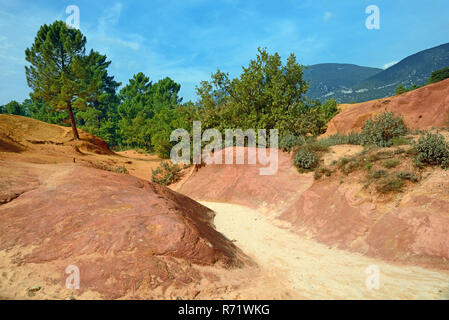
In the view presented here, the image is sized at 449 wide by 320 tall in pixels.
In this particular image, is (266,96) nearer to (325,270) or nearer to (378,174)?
(378,174)

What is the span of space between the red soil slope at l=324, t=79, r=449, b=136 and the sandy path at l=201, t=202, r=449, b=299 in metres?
7.36

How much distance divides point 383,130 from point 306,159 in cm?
310

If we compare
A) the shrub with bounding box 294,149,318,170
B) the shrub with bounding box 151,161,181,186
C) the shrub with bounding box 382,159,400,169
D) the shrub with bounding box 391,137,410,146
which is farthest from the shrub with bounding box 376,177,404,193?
the shrub with bounding box 151,161,181,186

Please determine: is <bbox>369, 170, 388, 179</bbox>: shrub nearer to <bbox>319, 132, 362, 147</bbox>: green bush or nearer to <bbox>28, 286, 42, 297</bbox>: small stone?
<bbox>319, 132, 362, 147</bbox>: green bush

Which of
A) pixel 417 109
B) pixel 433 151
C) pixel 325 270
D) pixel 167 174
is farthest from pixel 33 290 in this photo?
pixel 167 174

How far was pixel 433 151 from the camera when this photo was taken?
20.9ft

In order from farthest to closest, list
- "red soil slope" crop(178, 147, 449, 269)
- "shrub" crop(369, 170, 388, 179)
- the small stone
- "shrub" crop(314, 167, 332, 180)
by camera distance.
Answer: "shrub" crop(314, 167, 332, 180), "shrub" crop(369, 170, 388, 179), "red soil slope" crop(178, 147, 449, 269), the small stone

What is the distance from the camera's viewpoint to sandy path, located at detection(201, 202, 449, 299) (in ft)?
11.5

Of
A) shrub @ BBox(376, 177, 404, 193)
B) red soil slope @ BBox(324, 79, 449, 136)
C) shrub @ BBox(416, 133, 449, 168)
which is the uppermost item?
red soil slope @ BBox(324, 79, 449, 136)

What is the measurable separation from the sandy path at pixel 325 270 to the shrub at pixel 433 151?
330cm

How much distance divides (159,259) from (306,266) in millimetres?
2888

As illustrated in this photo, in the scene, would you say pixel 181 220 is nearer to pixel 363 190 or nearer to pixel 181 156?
pixel 363 190

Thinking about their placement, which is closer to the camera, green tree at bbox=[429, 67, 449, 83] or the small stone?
the small stone
